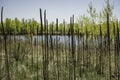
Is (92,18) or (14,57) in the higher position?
(92,18)

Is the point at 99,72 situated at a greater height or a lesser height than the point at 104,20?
lesser

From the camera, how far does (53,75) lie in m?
6.23

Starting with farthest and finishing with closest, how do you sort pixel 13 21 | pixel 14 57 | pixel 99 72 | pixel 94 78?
pixel 13 21, pixel 14 57, pixel 99 72, pixel 94 78

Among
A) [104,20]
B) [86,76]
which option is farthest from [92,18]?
[86,76]

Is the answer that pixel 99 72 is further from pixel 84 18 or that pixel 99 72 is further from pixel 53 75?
pixel 84 18

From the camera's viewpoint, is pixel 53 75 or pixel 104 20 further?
pixel 104 20

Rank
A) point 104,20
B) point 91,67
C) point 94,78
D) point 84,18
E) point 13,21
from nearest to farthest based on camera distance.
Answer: point 94,78, point 91,67, point 104,20, point 84,18, point 13,21

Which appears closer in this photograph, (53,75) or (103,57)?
(53,75)

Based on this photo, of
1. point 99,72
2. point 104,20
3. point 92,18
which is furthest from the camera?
point 92,18

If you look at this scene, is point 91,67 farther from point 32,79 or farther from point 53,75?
point 32,79

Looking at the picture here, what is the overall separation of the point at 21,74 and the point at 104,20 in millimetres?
13214

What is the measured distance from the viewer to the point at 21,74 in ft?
A: 20.4

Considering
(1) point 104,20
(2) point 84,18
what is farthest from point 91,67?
(2) point 84,18

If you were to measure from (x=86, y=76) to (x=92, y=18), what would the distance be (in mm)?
14668
